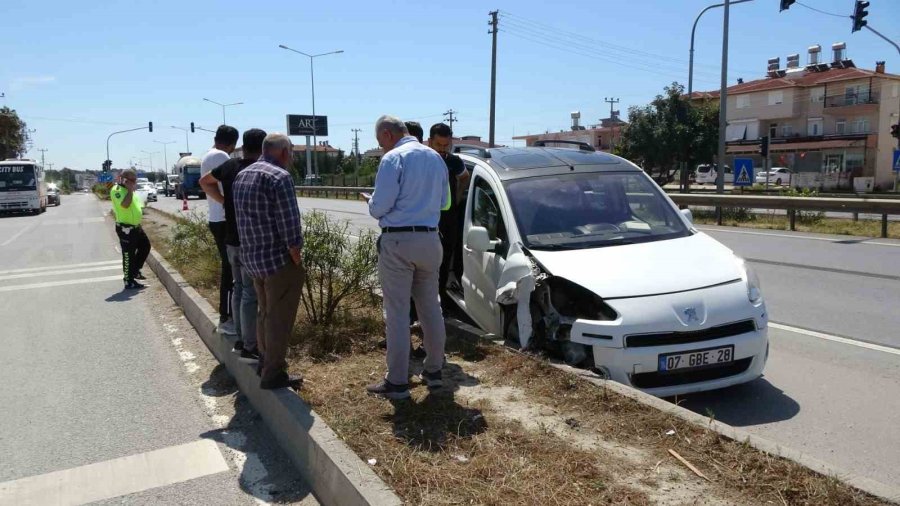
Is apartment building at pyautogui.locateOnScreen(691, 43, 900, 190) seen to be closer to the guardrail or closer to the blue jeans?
the guardrail

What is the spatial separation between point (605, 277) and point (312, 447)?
2.30 metres

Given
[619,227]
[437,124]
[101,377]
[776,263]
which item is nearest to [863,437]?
[619,227]

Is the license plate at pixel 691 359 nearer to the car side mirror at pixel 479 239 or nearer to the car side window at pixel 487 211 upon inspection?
the car side mirror at pixel 479 239

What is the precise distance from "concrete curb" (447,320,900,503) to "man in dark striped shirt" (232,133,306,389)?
6.20 feet

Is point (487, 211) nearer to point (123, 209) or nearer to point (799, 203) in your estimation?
point (123, 209)

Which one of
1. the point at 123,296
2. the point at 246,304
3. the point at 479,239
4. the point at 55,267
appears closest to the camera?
the point at 246,304

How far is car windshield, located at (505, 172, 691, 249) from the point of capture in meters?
5.68

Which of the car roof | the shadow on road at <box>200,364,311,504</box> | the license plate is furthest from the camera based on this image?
the car roof

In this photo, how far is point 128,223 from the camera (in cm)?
1049

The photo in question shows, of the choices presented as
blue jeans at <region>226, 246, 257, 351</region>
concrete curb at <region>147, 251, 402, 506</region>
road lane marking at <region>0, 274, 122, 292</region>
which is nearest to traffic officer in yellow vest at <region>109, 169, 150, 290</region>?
road lane marking at <region>0, 274, 122, 292</region>

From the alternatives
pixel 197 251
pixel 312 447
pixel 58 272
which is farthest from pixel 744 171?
pixel 312 447

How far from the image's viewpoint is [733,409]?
4723 mm

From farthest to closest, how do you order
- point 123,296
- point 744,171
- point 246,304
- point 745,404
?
point 744,171
point 123,296
point 246,304
point 745,404

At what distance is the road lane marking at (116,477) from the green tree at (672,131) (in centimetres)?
3695
